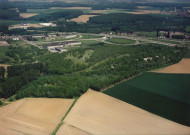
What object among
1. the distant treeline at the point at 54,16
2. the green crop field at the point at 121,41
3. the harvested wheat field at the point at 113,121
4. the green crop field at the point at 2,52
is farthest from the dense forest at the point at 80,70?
the distant treeline at the point at 54,16

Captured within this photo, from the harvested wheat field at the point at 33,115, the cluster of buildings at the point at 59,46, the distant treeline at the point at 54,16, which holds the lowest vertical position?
the harvested wheat field at the point at 33,115

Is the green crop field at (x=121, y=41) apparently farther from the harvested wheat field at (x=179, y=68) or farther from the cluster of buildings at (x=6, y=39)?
the cluster of buildings at (x=6, y=39)

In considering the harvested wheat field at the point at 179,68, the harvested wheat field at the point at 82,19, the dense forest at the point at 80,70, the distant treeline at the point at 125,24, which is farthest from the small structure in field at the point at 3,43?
the harvested wheat field at the point at 179,68

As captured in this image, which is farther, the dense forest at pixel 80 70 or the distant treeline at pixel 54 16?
the distant treeline at pixel 54 16

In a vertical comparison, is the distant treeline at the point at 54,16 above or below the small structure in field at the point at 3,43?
above

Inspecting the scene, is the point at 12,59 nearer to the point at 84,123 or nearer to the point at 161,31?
the point at 84,123

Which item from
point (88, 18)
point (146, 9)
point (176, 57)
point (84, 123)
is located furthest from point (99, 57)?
point (146, 9)

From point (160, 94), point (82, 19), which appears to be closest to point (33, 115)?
point (160, 94)

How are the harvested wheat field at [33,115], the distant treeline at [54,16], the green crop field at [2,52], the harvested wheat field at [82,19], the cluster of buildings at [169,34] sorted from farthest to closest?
the distant treeline at [54,16] → the harvested wheat field at [82,19] → the cluster of buildings at [169,34] → the green crop field at [2,52] → the harvested wheat field at [33,115]

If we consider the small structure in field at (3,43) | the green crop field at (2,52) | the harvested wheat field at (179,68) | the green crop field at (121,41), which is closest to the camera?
the harvested wheat field at (179,68)

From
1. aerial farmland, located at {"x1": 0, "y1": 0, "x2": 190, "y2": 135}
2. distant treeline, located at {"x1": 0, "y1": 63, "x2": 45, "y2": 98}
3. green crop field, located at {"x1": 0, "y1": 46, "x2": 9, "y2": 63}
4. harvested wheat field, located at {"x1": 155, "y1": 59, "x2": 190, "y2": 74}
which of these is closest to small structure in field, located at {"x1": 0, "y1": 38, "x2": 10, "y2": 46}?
aerial farmland, located at {"x1": 0, "y1": 0, "x2": 190, "y2": 135}
